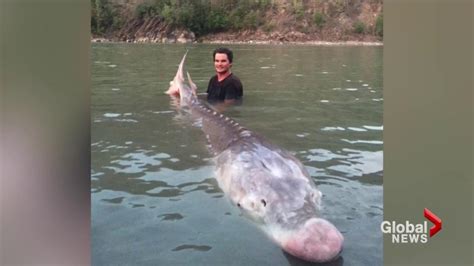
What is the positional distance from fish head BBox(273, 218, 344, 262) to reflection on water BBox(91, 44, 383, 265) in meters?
0.08

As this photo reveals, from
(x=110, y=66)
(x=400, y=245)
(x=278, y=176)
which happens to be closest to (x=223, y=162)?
(x=278, y=176)

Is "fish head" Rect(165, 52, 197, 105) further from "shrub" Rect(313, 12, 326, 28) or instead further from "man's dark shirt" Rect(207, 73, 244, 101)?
"shrub" Rect(313, 12, 326, 28)

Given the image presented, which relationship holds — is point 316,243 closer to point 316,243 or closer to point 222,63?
point 316,243

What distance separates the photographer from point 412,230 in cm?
309

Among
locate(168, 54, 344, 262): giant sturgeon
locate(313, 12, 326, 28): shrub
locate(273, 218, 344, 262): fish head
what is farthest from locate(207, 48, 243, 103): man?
locate(313, 12, 326, 28): shrub

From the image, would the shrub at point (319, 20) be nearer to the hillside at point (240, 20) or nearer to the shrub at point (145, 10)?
the hillside at point (240, 20)

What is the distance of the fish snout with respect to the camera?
315cm

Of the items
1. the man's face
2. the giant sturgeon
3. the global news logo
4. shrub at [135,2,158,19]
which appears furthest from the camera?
shrub at [135,2,158,19]

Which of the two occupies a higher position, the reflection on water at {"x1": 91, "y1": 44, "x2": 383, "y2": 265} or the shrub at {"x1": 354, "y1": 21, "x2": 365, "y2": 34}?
the shrub at {"x1": 354, "y1": 21, "x2": 365, "y2": 34}

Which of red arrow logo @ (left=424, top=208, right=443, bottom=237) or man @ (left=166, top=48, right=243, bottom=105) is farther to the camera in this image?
man @ (left=166, top=48, right=243, bottom=105)

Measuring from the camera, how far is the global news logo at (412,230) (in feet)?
10.0

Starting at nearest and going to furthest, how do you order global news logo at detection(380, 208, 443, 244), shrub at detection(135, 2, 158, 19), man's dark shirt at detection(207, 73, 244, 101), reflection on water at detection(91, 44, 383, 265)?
global news logo at detection(380, 208, 443, 244) → reflection on water at detection(91, 44, 383, 265) → man's dark shirt at detection(207, 73, 244, 101) → shrub at detection(135, 2, 158, 19)

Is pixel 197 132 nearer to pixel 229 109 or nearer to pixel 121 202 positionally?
pixel 229 109

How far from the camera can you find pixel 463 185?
3.21 meters
